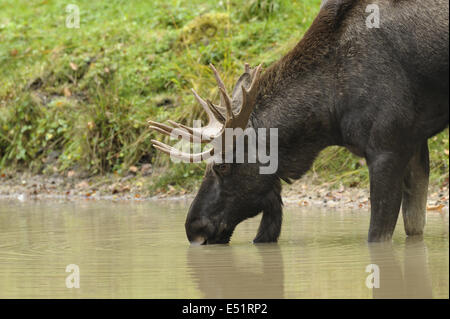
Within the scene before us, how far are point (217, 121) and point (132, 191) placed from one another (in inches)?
200

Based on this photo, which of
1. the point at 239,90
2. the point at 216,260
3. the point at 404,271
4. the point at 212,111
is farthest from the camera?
A: the point at 239,90

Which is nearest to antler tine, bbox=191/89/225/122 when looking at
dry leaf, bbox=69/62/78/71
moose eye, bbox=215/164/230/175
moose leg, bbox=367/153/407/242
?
moose eye, bbox=215/164/230/175

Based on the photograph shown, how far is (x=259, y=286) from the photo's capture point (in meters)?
5.00

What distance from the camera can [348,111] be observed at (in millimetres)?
6570

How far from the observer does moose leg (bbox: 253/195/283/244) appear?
279 inches

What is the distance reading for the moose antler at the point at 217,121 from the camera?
6.72 m

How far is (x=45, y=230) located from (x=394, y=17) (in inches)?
155

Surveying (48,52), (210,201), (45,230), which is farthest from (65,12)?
(210,201)

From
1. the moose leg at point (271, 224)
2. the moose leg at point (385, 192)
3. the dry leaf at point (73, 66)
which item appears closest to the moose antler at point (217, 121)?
the moose leg at point (271, 224)

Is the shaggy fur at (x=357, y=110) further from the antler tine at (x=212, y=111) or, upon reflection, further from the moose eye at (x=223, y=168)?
the antler tine at (x=212, y=111)

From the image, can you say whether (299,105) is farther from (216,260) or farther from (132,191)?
(132,191)

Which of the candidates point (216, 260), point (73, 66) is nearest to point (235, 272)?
point (216, 260)
